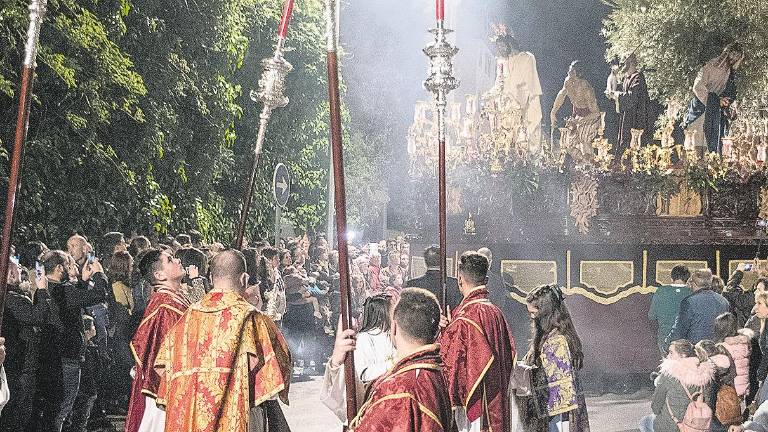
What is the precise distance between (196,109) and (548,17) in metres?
6.98

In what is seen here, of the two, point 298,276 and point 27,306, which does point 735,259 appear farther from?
point 27,306

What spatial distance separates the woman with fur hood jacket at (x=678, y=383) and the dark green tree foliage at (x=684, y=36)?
1388 centimetres

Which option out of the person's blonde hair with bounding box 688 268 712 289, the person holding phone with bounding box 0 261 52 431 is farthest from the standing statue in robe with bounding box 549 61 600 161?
the person holding phone with bounding box 0 261 52 431

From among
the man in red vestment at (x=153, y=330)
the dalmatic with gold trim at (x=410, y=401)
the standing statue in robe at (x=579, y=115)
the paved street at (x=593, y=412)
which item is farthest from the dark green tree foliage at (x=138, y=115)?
the dalmatic with gold trim at (x=410, y=401)

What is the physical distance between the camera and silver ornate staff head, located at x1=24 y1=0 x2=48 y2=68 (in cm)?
619

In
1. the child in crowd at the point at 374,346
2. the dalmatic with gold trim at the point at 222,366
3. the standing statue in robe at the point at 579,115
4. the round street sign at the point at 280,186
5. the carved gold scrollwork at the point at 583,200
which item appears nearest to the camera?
the dalmatic with gold trim at the point at 222,366

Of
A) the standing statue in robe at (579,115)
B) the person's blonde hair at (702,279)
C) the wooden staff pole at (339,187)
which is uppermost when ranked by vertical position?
the standing statue in robe at (579,115)

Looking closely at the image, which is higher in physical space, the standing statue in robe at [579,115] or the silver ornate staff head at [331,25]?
the standing statue in robe at [579,115]

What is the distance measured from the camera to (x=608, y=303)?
16.3m

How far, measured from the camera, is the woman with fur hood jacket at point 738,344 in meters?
10.5

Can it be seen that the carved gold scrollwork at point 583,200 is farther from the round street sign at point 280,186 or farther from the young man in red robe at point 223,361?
the young man in red robe at point 223,361

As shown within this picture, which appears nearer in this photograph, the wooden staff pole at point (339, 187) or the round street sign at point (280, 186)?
the wooden staff pole at point (339, 187)

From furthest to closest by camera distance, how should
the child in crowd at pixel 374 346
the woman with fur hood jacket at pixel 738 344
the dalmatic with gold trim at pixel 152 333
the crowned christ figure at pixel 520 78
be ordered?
the crowned christ figure at pixel 520 78
the woman with fur hood jacket at pixel 738 344
the dalmatic with gold trim at pixel 152 333
the child in crowd at pixel 374 346

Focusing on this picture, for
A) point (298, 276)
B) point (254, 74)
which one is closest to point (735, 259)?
point (298, 276)
